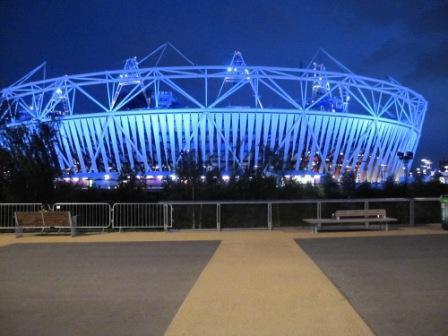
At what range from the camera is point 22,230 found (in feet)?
55.5

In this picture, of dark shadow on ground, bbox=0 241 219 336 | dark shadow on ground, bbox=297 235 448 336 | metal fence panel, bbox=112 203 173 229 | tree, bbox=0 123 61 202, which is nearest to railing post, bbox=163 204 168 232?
metal fence panel, bbox=112 203 173 229

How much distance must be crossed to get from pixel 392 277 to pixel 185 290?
3.30m

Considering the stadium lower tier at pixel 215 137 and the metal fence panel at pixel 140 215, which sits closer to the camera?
the metal fence panel at pixel 140 215

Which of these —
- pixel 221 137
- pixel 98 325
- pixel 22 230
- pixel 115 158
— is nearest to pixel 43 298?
pixel 98 325

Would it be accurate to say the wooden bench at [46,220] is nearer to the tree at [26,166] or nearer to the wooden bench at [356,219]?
the tree at [26,166]

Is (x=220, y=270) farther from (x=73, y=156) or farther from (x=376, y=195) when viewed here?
(x=73, y=156)

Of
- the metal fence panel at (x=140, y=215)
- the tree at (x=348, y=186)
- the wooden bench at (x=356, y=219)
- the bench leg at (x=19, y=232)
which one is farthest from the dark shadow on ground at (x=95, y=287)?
the tree at (x=348, y=186)

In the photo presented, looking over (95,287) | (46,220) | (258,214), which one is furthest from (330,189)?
(95,287)

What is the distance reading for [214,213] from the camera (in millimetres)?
19297

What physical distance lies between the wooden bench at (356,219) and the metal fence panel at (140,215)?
463cm

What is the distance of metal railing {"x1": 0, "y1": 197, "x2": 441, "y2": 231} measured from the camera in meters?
17.5

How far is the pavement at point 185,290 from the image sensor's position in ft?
20.4

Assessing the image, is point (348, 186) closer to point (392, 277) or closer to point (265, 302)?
point (392, 277)

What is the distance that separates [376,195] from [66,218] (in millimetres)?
16951
